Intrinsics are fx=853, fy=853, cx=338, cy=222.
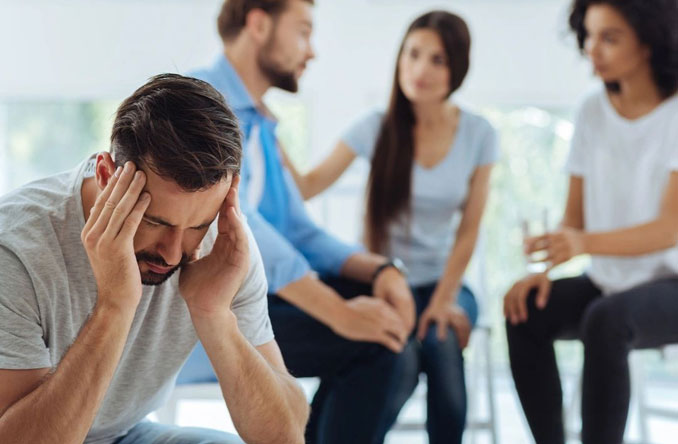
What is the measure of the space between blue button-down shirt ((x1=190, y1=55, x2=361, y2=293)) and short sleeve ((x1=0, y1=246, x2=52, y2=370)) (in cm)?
66

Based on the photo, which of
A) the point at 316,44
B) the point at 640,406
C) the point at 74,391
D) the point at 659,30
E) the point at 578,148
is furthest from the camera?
the point at 316,44

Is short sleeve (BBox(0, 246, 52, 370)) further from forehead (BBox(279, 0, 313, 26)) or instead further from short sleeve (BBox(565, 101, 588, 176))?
short sleeve (BBox(565, 101, 588, 176))

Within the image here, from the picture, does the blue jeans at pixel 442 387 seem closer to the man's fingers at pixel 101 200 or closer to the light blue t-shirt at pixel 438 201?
the light blue t-shirt at pixel 438 201

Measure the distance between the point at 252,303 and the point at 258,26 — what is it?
931 millimetres

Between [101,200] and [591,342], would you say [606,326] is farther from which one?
[101,200]

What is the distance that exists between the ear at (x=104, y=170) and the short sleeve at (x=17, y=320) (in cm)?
14

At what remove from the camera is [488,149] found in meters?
2.34

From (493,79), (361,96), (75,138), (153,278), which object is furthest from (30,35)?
(153,278)

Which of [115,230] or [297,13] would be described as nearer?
[115,230]

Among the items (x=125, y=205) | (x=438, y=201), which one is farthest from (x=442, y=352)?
(x=125, y=205)

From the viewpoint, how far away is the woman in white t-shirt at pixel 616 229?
6.23 feet

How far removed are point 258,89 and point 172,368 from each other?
928 millimetres

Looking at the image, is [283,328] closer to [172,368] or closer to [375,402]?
[375,402]

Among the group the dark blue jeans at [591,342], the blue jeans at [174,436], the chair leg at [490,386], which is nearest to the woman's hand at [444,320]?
the dark blue jeans at [591,342]
